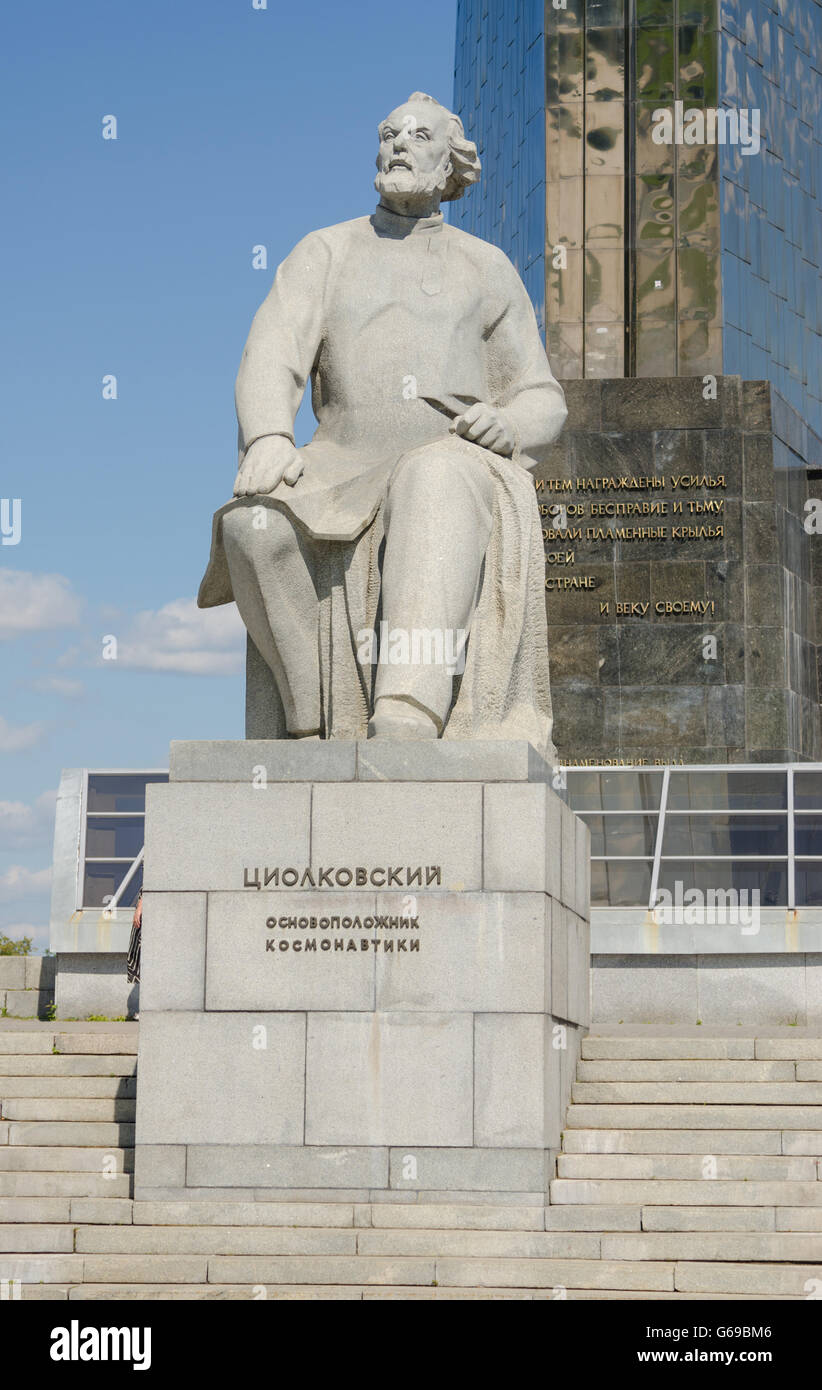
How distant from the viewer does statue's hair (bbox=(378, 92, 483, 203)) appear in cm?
1032

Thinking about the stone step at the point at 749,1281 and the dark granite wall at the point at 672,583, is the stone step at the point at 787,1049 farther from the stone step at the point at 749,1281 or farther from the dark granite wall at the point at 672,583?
the dark granite wall at the point at 672,583

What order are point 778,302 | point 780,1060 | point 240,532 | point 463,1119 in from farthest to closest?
point 778,302
point 780,1060
point 240,532
point 463,1119

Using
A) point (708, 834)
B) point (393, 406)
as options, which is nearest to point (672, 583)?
point (708, 834)

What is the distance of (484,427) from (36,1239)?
437cm

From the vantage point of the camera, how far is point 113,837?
1833cm

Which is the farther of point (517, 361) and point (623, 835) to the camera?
point (623, 835)

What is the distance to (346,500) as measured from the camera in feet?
30.7

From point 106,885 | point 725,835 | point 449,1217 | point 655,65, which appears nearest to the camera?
point 449,1217

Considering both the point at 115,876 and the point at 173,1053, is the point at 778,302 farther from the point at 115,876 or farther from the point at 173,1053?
the point at 173,1053

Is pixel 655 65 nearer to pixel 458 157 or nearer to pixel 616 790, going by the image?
pixel 616 790

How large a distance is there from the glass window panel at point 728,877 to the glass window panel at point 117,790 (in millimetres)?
5103

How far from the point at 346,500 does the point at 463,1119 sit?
301cm

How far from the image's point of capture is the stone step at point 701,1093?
9523mm

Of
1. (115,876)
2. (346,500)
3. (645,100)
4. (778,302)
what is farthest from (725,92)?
(346,500)
